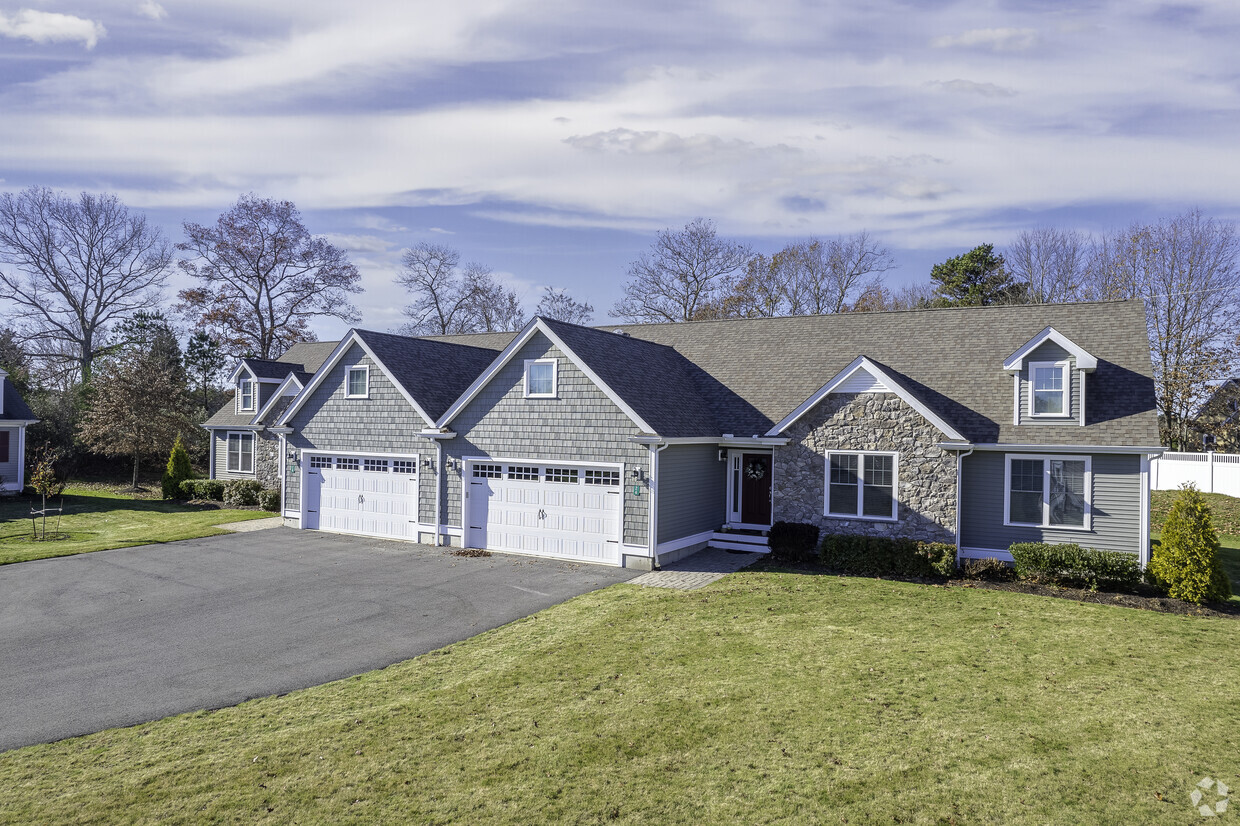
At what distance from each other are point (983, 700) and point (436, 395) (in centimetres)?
1645

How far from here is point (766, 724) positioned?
841 cm

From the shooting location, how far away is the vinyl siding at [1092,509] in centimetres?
1620

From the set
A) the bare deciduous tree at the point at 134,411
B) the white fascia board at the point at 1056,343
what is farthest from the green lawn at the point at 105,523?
the white fascia board at the point at 1056,343

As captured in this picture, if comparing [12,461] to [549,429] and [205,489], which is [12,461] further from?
[549,429]

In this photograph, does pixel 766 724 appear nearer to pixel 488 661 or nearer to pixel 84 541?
pixel 488 661

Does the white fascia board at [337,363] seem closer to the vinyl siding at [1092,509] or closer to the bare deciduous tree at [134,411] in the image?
the vinyl siding at [1092,509]

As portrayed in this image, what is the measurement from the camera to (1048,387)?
57.2 ft

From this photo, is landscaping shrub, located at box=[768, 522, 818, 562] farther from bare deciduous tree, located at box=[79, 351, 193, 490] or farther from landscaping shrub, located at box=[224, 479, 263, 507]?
bare deciduous tree, located at box=[79, 351, 193, 490]

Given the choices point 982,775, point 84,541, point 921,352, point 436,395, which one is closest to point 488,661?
point 982,775

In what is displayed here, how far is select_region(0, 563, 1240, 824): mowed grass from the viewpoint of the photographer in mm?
6688

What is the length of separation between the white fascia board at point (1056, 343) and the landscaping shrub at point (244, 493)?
25.4 m

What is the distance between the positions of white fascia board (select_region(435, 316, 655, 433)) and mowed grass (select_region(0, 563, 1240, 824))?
6205 mm

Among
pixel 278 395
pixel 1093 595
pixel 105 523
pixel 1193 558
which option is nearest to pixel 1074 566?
pixel 1093 595

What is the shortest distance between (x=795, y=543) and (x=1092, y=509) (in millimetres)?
6424
